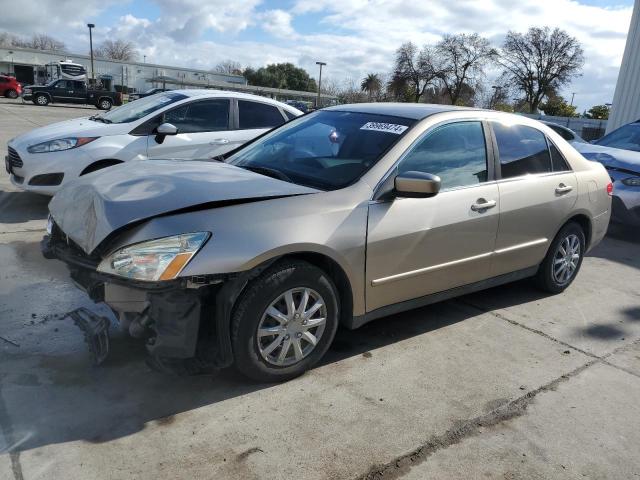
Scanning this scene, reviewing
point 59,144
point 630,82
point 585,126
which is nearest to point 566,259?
point 59,144

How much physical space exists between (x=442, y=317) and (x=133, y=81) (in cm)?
7479

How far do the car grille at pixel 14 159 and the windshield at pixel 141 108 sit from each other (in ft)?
3.75

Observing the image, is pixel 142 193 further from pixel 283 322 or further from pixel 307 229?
pixel 283 322

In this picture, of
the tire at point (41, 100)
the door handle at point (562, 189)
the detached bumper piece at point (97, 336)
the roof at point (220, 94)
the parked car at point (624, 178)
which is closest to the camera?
the detached bumper piece at point (97, 336)

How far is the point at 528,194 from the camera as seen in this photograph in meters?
4.28

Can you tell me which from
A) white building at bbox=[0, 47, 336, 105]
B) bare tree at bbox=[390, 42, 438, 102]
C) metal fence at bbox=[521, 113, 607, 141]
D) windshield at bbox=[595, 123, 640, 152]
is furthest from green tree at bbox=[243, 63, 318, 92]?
windshield at bbox=[595, 123, 640, 152]

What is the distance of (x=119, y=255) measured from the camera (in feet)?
8.95

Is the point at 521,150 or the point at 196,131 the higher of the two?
the point at 521,150

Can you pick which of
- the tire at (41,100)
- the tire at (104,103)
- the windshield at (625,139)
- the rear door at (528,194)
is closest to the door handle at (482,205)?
the rear door at (528,194)

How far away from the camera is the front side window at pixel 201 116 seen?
21.9 feet

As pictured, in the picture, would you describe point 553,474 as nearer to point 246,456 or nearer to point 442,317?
point 246,456

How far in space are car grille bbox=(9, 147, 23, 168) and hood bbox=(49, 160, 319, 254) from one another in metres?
→ 3.46

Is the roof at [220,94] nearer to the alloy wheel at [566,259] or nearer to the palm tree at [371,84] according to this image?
the alloy wheel at [566,259]

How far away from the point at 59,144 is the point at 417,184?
15.9 ft
